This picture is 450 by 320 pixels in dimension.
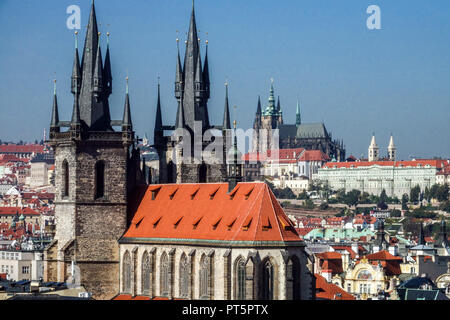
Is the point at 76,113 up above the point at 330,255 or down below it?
above

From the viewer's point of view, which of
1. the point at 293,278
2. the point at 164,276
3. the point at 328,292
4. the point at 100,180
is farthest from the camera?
the point at 328,292

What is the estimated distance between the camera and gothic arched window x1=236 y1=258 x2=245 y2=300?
58.4 meters

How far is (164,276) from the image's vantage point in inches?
2557

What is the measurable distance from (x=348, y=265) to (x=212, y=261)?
36682 mm

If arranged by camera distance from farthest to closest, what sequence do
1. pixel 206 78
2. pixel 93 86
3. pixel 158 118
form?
pixel 158 118 < pixel 206 78 < pixel 93 86

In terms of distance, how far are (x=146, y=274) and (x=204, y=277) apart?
610 centimetres

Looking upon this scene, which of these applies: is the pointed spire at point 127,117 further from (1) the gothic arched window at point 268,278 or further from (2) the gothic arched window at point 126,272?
(1) the gothic arched window at point 268,278

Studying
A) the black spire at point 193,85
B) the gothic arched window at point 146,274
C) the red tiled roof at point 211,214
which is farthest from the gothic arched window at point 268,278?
the black spire at point 193,85

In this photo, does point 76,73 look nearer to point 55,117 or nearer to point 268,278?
point 55,117

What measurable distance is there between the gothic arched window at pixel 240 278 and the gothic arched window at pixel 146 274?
8.42 metres

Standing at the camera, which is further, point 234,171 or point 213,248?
point 234,171

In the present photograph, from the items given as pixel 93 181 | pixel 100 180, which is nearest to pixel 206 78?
pixel 100 180

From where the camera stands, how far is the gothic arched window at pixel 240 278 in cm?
5841

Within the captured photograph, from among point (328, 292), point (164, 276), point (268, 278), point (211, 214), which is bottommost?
point (328, 292)
